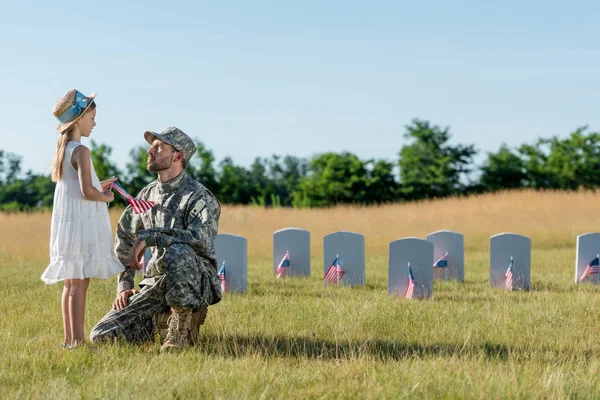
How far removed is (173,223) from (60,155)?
1.06 meters

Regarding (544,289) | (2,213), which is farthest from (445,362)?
(2,213)

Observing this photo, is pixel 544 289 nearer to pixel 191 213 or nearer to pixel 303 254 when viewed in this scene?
pixel 303 254

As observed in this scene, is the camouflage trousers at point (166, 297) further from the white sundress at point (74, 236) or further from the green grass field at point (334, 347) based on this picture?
the white sundress at point (74, 236)

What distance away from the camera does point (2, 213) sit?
23.4 meters

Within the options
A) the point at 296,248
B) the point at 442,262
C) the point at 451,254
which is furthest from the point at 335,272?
the point at 451,254

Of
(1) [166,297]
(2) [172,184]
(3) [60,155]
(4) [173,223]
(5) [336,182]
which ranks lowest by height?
(1) [166,297]

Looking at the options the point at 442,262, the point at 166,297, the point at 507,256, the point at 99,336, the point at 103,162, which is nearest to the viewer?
the point at 166,297

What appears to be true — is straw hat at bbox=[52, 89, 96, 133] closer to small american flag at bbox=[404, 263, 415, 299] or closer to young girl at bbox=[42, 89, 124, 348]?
young girl at bbox=[42, 89, 124, 348]

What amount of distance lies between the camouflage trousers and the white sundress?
0.46 metres

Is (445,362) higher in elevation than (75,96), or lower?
lower

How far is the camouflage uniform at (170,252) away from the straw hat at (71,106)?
0.56m

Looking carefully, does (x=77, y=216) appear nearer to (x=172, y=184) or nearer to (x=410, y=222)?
(x=172, y=184)

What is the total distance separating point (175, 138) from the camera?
6.21 metres

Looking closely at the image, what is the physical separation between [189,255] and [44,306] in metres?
3.57
